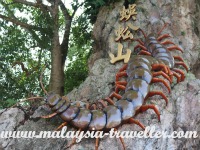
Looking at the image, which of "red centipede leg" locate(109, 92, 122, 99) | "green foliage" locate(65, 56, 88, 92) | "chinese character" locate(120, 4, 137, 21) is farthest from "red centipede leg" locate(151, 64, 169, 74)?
"green foliage" locate(65, 56, 88, 92)

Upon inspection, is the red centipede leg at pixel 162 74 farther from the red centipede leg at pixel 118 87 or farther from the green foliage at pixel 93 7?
the green foliage at pixel 93 7

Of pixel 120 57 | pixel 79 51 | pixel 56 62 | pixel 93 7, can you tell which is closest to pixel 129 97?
pixel 120 57

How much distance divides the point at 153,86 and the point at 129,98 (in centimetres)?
56

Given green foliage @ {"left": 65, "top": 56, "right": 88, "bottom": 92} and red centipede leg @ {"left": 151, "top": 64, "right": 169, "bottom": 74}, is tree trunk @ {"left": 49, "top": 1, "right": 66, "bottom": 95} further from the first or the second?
red centipede leg @ {"left": 151, "top": 64, "right": 169, "bottom": 74}

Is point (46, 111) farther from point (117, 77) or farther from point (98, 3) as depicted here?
point (98, 3)

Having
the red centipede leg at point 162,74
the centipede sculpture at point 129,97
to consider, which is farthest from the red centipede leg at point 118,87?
the red centipede leg at point 162,74

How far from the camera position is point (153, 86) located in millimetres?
3740

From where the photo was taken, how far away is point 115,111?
3.14 m

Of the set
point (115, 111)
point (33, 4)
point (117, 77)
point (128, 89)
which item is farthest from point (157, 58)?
point (33, 4)

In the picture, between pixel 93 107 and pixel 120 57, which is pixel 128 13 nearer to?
pixel 120 57

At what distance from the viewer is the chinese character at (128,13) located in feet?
17.7

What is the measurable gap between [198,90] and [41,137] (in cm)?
194

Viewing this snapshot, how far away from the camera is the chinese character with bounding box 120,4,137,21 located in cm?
540

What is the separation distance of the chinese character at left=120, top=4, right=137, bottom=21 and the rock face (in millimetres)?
113
